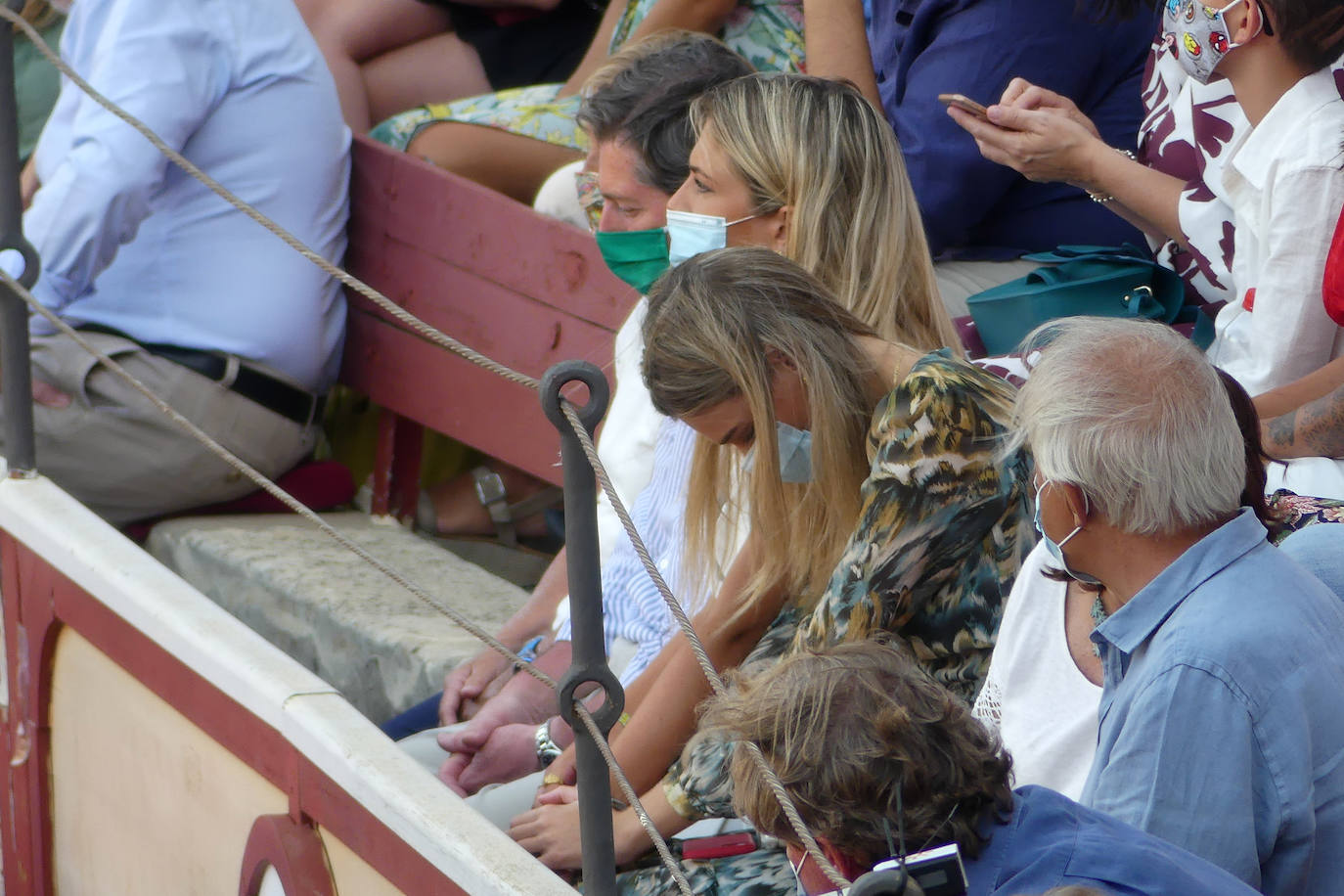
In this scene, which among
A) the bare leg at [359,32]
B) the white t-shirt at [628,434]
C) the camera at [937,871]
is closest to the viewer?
the camera at [937,871]

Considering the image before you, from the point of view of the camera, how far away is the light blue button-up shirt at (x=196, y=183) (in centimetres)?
338

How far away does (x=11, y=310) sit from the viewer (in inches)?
102

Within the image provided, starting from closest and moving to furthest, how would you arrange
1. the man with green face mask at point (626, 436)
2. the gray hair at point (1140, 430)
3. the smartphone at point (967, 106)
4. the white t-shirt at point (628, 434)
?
the gray hair at point (1140, 430)
the man with green face mask at point (626, 436)
the smartphone at point (967, 106)
the white t-shirt at point (628, 434)

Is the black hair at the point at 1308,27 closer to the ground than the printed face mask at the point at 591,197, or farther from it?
farther from it

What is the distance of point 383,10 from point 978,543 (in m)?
2.91

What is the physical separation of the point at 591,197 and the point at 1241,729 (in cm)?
197

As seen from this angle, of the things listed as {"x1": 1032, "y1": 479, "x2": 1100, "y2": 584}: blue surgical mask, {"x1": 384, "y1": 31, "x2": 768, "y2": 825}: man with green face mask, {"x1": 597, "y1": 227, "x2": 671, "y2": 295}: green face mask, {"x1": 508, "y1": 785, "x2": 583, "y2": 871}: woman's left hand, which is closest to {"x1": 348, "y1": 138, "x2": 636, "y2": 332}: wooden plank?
{"x1": 384, "y1": 31, "x2": 768, "y2": 825}: man with green face mask

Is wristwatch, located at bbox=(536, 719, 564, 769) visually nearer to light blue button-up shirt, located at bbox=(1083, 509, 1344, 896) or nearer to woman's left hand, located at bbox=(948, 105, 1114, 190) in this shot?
light blue button-up shirt, located at bbox=(1083, 509, 1344, 896)

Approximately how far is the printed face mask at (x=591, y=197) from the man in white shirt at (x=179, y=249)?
Answer: 2.90 feet

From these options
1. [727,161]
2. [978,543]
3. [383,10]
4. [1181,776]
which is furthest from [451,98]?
[1181,776]

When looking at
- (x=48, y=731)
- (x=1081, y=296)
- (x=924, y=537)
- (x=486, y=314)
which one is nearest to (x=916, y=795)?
(x=924, y=537)

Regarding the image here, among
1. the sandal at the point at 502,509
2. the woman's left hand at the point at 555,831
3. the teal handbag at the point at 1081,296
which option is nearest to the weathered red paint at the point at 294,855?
the woman's left hand at the point at 555,831

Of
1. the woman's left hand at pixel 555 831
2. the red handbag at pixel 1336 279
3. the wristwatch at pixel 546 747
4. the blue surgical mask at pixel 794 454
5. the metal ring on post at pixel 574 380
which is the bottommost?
the wristwatch at pixel 546 747

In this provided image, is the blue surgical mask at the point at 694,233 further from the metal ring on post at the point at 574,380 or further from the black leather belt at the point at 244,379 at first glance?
the black leather belt at the point at 244,379
